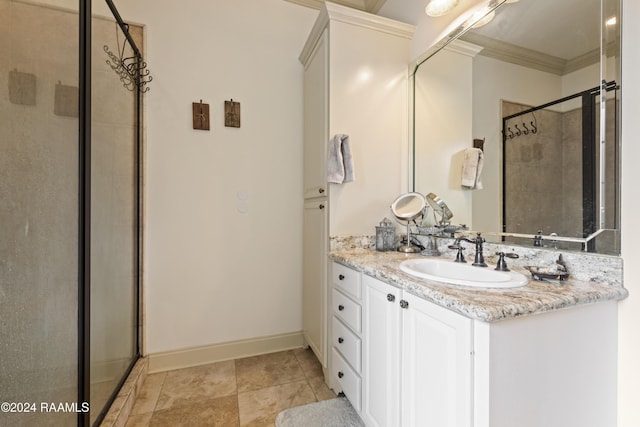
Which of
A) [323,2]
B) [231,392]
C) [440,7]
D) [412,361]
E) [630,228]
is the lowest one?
[231,392]

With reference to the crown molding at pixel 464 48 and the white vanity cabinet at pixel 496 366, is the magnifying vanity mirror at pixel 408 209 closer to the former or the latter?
the white vanity cabinet at pixel 496 366

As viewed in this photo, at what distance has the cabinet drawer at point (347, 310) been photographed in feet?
4.17

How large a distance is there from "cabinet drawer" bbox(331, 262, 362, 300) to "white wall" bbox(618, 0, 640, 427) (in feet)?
2.91

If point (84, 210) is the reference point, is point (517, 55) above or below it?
above

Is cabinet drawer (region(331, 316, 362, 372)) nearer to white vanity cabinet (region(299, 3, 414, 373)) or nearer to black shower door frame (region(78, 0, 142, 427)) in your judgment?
white vanity cabinet (region(299, 3, 414, 373))

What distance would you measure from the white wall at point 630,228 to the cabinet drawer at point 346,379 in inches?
36.1

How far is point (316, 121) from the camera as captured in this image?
178 cm

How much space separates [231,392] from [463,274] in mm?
1472

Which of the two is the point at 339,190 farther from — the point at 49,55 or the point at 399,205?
the point at 49,55

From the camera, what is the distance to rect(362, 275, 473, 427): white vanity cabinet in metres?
0.73

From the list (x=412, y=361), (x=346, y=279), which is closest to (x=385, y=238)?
(x=346, y=279)

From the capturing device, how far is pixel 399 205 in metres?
1.63

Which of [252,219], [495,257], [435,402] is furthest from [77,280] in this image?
[495,257]

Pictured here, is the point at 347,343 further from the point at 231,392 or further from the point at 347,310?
the point at 231,392
